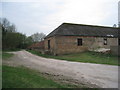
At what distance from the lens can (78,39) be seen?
23875 millimetres

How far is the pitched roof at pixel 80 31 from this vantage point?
2327 cm

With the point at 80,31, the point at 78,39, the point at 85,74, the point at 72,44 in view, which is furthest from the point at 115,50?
the point at 85,74

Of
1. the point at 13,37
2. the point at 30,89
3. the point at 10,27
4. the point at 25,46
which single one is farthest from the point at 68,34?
the point at 25,46

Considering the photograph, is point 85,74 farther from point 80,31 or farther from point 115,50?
point 80,31

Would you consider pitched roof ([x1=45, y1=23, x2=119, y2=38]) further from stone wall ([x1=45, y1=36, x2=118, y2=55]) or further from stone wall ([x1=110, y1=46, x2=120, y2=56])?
stone wall ([x1=110, y1=46, x2=120, y2=56])

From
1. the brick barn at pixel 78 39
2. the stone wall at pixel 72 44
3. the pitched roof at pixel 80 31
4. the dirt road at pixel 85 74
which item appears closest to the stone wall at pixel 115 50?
the brick barn at pixel 78 39

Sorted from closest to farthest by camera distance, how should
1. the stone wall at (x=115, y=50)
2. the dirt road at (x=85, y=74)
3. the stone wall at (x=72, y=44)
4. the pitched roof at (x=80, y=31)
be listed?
the dirt road at (x=85, y=74), the stone wall at (x=115, y=50), the stone wall at (x=72, y=44), the pitched roof at (x=80, y=31)

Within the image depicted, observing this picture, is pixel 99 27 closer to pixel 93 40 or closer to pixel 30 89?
pixel 93 40

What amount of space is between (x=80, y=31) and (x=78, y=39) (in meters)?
2.23

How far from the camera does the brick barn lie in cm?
2233

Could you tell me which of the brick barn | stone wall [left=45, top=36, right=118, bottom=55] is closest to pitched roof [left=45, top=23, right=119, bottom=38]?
the brick barn

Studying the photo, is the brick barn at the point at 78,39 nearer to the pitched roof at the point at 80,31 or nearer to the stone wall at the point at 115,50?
the pitched roof at the point at 80,31

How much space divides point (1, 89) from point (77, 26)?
2418cm

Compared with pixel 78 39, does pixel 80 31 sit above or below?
above
